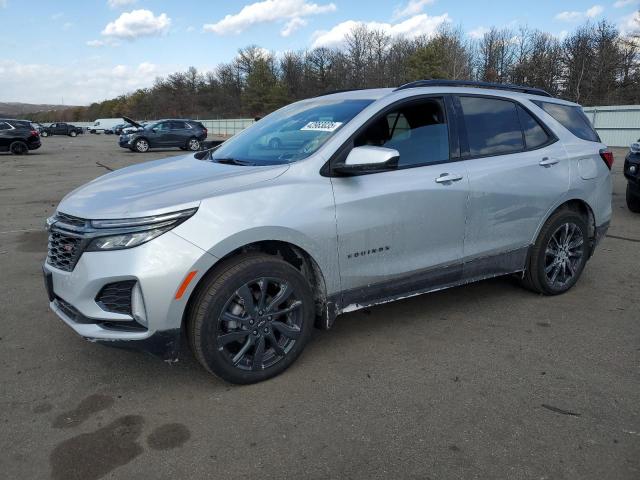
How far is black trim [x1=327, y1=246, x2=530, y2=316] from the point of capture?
138 inches

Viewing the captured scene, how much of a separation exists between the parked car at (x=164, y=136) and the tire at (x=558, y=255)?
2359 centimetres

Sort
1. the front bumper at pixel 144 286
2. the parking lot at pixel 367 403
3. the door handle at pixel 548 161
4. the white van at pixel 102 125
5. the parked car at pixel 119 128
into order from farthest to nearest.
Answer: the white van at pixel 102 125 → the parked car at pixel 119 128 → the door handle at pixel 548 161 → the front bumper at pixel 144 286 → the parking lot at pixel 367 403

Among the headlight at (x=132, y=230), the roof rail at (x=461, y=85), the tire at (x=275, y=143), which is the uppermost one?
the roof rail at (x=461, y=85)

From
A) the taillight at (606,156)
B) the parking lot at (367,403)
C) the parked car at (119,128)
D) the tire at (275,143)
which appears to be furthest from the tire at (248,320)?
the parked car at (119,128)

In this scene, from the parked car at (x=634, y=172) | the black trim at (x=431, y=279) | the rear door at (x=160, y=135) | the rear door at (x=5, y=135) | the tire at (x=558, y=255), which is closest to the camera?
the black trim at (x=431, y=279)

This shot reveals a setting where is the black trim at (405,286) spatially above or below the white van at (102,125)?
below

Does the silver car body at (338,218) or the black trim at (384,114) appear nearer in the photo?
the silver car body at (338,218)

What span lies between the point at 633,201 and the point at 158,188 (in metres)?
8.19

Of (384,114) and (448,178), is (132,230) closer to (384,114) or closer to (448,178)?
(384,114)

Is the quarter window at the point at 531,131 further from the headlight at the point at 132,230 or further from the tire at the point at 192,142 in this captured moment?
the tire at the point at 192,142

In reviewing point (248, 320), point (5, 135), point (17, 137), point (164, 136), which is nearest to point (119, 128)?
point (164, 136)

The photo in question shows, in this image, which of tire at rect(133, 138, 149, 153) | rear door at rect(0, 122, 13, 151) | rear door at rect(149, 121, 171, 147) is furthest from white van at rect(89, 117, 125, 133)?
rear door at rect(0, 122, 13, 151)

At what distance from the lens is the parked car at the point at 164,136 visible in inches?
1049

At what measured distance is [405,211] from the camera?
3.54m
